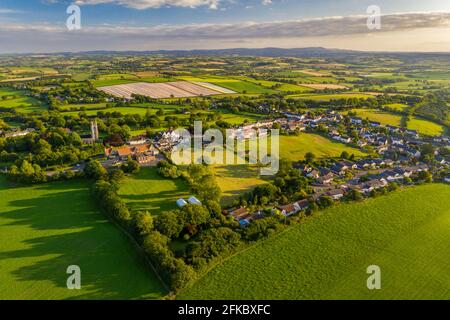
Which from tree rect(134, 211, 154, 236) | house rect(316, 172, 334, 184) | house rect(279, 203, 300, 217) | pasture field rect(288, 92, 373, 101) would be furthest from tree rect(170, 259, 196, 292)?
pasture field rect(288, 92, 373, 101)

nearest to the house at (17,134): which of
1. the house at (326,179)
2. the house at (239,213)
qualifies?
the house at (239,213)

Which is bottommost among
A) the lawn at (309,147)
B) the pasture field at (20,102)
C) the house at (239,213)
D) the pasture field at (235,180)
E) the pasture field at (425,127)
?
the house at (239,213)

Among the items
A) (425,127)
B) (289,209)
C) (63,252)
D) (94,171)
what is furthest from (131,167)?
(425,127)

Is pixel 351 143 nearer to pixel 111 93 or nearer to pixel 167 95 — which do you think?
pixel 167 95

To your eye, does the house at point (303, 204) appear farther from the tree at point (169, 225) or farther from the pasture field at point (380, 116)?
the pasture field at point (380, 116)

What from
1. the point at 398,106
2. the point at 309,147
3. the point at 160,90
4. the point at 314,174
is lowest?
the point at 314,174

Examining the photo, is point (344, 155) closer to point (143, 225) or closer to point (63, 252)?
point (143, 225)
